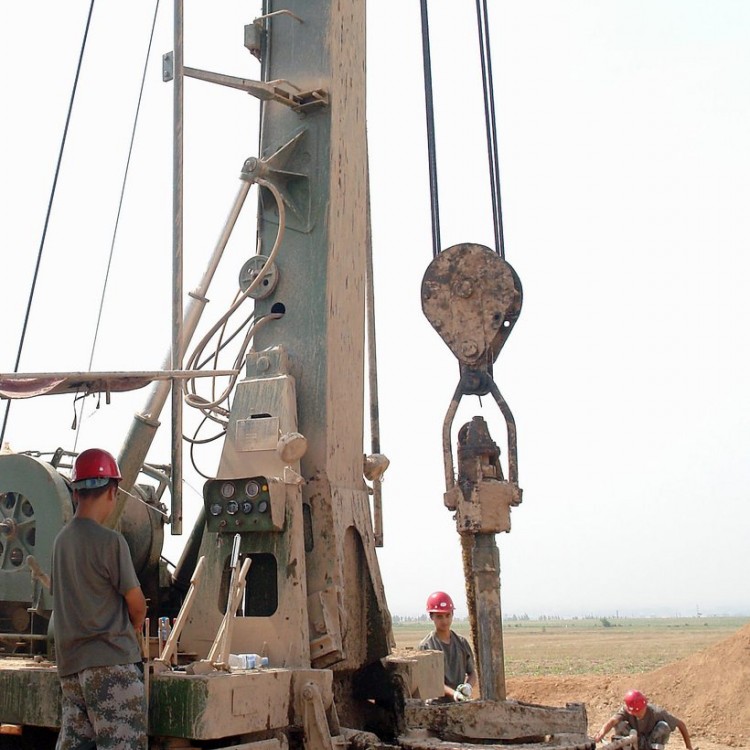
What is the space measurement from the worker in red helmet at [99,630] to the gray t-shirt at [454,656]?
12.2 feet

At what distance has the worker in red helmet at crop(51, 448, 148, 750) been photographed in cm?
473

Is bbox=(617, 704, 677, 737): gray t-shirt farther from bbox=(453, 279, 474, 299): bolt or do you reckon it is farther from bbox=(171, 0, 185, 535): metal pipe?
bbox=(171, 0, 185, 535): metal pipe

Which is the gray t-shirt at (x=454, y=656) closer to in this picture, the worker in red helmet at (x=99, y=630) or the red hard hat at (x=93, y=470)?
the worker in red helmet at (x=99, y=630)

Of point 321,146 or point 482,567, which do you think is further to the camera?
point 321,146

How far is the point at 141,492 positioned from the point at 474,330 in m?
2.47

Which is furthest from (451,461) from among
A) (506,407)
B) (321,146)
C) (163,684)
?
(321,146)

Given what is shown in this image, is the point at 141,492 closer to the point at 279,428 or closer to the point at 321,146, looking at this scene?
the point at 279,428

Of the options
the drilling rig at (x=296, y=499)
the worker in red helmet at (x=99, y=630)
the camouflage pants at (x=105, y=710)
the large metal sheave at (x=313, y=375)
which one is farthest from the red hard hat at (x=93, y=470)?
the large metal sheave at (x=313, y=375)

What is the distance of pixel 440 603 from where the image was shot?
28.0ft

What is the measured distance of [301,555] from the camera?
6273mm

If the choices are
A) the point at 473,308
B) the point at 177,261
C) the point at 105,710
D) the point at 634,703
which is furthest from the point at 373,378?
the point at 634,703

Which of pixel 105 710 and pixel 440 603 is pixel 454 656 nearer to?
pixel 440 603

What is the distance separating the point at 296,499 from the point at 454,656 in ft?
8.79

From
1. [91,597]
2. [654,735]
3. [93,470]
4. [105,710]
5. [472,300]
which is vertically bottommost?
[654,735]
